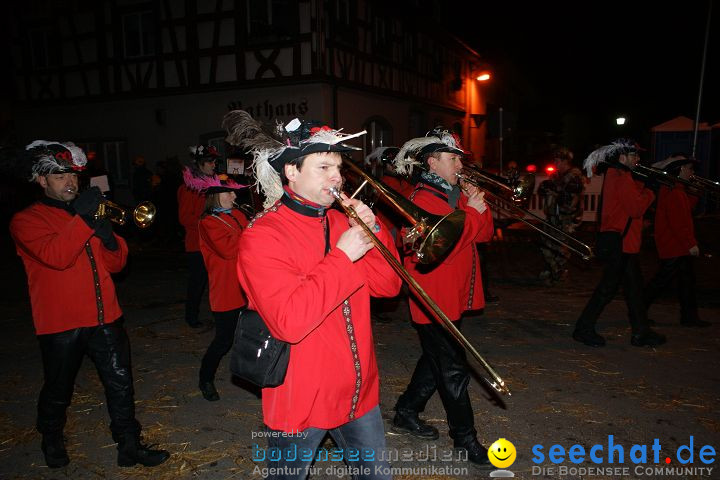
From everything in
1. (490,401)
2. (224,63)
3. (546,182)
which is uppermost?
(224,63)

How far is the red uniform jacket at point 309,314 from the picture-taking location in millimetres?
2145

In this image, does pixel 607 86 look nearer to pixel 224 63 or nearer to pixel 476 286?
pixel 224 63

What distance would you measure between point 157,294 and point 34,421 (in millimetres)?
4406

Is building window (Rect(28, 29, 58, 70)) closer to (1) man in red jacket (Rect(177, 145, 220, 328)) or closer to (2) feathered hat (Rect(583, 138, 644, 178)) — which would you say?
(1) man in red jacket (Rect(177, 145, 220, 328))

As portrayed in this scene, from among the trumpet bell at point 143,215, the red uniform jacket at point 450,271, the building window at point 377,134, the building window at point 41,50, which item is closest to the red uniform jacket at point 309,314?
the red uniform jacket at point 450,271

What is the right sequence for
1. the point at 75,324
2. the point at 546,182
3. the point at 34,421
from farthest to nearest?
the point at 546,182 → the point at 34,421 → the point at 75,324

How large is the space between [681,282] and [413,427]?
4317 mm

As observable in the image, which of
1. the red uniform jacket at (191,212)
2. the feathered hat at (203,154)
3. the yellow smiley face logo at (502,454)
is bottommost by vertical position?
the yellow smiley face logo at (502,454)

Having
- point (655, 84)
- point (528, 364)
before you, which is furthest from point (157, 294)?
point (655, 84)

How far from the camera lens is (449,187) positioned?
367cm

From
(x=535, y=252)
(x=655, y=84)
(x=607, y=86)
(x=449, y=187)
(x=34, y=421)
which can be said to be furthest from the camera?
(x=607, y=86)

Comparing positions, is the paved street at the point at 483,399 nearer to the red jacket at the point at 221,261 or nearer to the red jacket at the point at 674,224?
the red jacket at the point at 221,261

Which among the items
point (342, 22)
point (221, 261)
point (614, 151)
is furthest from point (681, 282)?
point (342, 22)

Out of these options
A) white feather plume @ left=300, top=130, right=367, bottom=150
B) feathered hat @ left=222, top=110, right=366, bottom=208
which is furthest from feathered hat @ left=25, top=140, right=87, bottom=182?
white feather plume @ left=300, top=130, right=367, bottom=150
